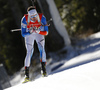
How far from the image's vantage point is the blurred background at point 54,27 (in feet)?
29.5

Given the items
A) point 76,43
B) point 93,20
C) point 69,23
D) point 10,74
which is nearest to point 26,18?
point 76,43

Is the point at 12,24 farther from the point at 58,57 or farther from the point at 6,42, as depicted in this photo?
the point at 58,57

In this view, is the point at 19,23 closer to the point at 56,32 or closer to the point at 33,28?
the point at 56,32

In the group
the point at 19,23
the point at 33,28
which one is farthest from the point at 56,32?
the point at 33,28

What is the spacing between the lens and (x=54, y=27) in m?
9.06

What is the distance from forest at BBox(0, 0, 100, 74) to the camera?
10195mm

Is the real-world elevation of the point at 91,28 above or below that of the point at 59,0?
below

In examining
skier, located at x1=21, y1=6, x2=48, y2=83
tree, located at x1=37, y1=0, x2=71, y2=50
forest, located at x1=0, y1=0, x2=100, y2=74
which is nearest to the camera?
skier, located at x1=21, y1=6, x2=48, y2=83

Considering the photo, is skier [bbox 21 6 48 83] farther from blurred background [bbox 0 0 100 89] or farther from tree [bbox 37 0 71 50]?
tree [bbox 37 0 71 50]

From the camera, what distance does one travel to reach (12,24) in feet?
40.1

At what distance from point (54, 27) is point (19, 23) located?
275cm

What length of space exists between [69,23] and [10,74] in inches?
181

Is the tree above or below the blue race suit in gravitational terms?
below

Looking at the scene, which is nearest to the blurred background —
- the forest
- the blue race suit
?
the forest
